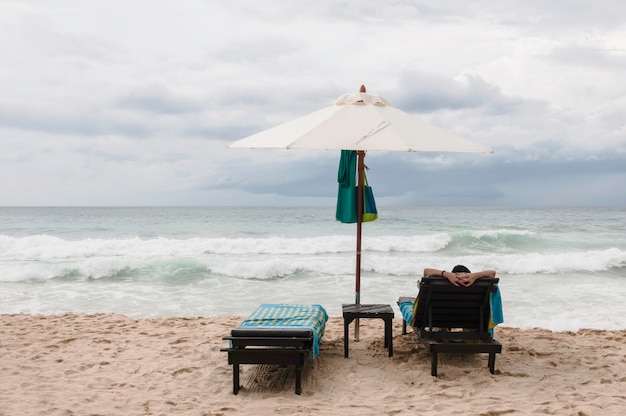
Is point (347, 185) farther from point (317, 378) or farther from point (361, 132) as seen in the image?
point (317, 378)

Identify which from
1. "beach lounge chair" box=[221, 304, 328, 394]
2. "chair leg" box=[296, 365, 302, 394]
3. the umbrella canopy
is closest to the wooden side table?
"beach lounge chair" box=[221, 304, 328, 394]

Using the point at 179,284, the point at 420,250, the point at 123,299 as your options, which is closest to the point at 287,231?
the point at 420,250

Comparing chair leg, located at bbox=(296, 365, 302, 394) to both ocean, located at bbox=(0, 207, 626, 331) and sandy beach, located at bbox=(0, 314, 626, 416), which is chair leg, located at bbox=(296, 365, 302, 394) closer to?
sandy beach, located at bbox=(0, 314, 626, 416)

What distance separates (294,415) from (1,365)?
3578 millimetres

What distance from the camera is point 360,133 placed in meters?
5.09

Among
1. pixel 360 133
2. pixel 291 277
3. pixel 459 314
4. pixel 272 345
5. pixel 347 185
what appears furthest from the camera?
pixel 291 277

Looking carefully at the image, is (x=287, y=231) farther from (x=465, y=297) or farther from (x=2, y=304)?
(x=465, y=297)

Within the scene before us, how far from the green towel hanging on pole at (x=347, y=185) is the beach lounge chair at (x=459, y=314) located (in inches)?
48.2

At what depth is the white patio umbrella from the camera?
4918 mm

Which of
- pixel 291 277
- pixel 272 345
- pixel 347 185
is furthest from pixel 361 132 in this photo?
→ pixel 291 277

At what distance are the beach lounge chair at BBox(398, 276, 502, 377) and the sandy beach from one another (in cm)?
30

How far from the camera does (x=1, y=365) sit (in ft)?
18.5

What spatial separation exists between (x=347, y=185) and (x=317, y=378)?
2.13m

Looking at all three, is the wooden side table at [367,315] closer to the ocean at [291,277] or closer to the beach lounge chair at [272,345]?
the beach lounge chair at [272,345]
